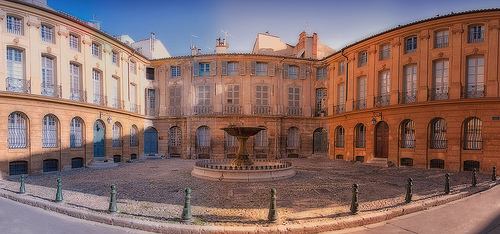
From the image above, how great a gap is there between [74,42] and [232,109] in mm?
12040

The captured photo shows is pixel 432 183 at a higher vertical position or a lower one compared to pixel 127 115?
lower

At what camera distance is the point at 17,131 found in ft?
42.3

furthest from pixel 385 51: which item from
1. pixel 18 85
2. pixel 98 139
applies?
pixel 18 85

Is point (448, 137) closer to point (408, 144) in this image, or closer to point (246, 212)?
point (408, 144)

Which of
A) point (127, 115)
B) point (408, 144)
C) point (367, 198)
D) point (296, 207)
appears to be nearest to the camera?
point (296, 207)

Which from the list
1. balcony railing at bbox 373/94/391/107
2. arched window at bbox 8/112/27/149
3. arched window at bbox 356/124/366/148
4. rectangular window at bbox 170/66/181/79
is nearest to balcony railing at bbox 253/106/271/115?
arched window at bbox 356/124/366/148

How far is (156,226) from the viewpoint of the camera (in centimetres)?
530

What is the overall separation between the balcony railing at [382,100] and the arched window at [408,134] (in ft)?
5.68

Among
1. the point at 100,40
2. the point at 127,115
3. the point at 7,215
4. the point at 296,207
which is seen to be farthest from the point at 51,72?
the point at 296,207

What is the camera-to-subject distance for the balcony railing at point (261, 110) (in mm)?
22188

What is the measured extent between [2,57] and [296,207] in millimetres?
15694

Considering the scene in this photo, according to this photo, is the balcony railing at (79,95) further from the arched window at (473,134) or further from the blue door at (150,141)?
the arched window at (473,134)

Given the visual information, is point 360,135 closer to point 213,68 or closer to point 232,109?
point 232,109

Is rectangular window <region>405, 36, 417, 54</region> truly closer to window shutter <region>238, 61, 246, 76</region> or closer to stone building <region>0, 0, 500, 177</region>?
stone building <region>0, 0, 500, 177</region>
